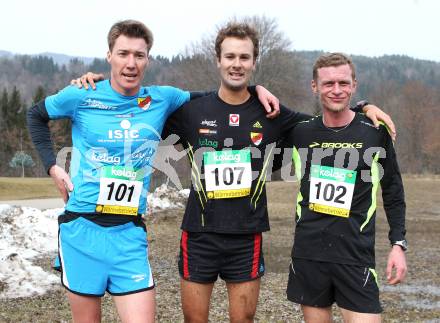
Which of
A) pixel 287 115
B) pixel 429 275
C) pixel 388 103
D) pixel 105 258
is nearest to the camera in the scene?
pixel 105 258

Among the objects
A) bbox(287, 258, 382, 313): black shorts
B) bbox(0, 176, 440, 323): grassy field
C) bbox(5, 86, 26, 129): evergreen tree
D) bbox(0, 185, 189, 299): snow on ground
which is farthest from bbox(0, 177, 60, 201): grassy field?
bbox(287, 258, 382, 313): black shorts

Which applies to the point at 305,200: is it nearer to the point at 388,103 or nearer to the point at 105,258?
the point at 105,258

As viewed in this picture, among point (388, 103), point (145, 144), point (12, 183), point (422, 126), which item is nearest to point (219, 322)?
point (145, 144)

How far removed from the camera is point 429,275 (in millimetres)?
9898

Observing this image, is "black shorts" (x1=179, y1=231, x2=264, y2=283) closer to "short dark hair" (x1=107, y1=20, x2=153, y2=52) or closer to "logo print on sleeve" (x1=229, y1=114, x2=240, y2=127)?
"logo print on sleeve" (x1=229, y1=114, x2=240, y2=127)

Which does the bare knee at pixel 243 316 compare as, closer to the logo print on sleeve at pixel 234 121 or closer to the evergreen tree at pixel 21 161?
the logo print on sleeve at pixel 234 121

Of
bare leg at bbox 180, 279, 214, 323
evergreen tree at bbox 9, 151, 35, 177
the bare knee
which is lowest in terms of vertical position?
evergreen tree at bbox 9, 151, 35, 177

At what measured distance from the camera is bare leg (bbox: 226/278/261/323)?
3873 millimetres

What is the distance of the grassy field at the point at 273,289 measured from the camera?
6781 millimetres

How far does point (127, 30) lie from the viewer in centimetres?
363

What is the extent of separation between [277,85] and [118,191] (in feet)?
136

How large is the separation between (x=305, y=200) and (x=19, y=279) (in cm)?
543

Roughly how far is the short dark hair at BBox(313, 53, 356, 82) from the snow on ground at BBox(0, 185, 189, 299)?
5.55m

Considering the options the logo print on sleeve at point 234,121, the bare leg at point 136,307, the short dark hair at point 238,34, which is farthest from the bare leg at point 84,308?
the short dark hair at point 238,34
